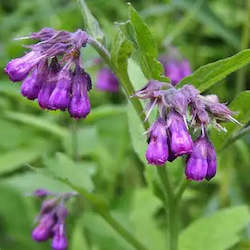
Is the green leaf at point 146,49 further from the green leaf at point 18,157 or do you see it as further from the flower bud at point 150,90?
the green leaf at point 18,157

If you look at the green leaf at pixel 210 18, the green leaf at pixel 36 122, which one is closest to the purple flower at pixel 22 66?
the green leaf at pixel 36 122

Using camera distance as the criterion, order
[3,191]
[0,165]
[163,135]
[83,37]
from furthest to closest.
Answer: [3,191], [0,165], [83,37], [163,135]

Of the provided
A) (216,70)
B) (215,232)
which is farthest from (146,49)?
(215,232)

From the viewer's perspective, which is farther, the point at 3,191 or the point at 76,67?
the point at 3,191

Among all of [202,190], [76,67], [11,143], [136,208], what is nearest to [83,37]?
[76,67]

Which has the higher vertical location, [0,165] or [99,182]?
[0,165]

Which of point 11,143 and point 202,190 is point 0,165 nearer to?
point 11,143

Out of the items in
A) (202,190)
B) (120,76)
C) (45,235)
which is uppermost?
(120,76)

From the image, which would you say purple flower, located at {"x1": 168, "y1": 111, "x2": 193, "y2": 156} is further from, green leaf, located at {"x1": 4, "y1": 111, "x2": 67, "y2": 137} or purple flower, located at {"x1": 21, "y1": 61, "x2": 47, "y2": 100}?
green leaf, located at {"x1": 4, "y1": 111, "x2": 67, "y2": 137}
